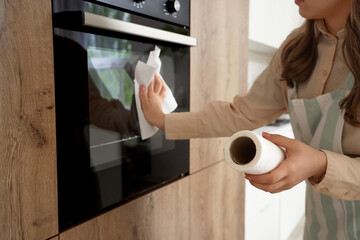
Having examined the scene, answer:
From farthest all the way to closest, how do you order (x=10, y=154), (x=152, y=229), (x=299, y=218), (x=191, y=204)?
(x=299, y=218) → (x=191, y=204) → (x=152, y=229) → (x=10, y=154)

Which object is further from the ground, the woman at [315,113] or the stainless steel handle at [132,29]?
the stainless steel handle at [132,29]

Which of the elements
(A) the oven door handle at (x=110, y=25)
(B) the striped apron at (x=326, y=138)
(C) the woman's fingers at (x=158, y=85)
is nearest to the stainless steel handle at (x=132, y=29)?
(A) the oven door handle at (x=110, y=25)

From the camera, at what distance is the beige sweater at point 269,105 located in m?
0.86

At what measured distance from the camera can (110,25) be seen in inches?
28.1

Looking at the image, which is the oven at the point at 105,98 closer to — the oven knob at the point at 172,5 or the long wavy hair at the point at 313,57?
the oven knob at the point at 172,5

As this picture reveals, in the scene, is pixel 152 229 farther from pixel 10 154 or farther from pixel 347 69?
pixel 347 69

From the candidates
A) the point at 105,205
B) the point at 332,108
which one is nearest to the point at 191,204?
the point at 105,205

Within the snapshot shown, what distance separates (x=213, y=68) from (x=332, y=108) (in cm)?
47

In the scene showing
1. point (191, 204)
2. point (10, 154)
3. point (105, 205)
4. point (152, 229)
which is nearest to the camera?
point (10, 154)

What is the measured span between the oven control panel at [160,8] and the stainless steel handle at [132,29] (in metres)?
0.05

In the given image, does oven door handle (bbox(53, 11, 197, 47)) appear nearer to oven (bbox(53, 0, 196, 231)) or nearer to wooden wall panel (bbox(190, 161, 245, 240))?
oven (bbox(53, 0, 196, 231))

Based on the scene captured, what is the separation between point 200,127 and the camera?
39.4 inches

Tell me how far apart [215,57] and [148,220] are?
0.59 metres

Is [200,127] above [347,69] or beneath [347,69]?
beneath
